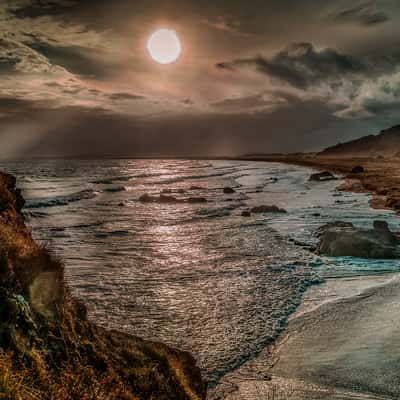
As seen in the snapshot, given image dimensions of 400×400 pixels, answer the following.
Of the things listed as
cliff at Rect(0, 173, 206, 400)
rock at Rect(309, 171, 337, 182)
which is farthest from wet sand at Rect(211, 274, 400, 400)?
rock at Rect(309, 171, 337, 182)

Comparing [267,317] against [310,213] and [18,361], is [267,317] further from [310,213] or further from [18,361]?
[310,213]

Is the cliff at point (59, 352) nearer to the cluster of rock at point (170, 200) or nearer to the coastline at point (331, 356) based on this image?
the coastline at point (331, 356)

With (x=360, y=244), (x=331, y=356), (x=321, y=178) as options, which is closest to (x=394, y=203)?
(x=360, y=244)

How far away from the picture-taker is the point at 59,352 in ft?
16.0

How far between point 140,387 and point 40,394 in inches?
67.4

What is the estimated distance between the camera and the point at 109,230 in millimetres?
24266

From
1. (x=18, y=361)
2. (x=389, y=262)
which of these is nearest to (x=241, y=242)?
(x=389, y=262)

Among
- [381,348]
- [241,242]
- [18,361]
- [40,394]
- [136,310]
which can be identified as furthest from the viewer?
[241,242]

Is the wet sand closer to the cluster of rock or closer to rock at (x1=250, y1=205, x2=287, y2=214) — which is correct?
rock at (x1=250, y1=205, x2=287, y2=214)

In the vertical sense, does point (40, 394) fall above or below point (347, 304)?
above

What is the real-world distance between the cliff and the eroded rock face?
10860 mm

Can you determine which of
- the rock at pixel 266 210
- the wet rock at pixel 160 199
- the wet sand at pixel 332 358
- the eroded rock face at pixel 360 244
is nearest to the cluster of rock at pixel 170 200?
the wet rock at pixel 160 199

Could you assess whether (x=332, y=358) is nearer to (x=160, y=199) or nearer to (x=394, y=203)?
(x=394, y=203)

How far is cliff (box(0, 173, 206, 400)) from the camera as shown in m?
4.29
